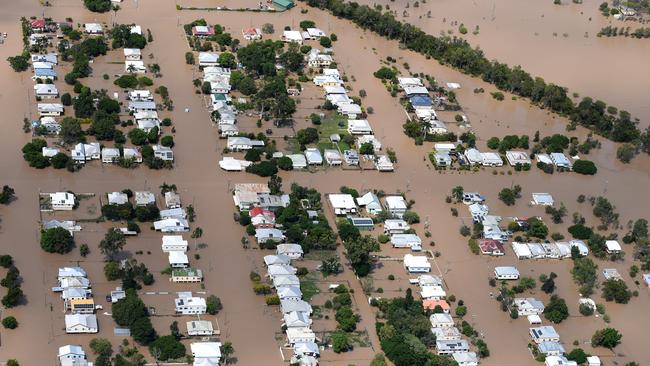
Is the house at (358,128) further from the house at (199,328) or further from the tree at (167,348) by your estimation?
the tree at (167,348)

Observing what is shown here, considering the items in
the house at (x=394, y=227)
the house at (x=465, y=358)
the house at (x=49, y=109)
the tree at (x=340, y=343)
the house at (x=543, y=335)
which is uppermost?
the house at (x=49, y=109)

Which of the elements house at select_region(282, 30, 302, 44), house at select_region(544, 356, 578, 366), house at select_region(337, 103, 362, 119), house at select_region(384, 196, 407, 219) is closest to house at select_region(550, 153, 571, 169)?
house at select_region(384, 196, 407, 219)

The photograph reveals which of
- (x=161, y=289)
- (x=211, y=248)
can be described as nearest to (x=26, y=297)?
(x=161, y=289)

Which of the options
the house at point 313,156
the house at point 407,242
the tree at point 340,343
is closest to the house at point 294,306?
the tree at point 340,343

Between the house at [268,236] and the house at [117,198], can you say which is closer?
the house at [268,236]

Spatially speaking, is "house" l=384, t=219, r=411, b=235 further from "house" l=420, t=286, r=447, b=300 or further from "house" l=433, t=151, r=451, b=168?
"house" l=433, t=151, r=451, b=168

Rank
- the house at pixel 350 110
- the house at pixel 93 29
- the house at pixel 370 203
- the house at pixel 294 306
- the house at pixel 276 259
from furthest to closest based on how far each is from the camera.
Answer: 1. the house at pixel 93 29
2. the house at pixel 350 110
3. the house at pixel 370 203
4. the house at pixel 276 259
5. the house at pixel 294 306

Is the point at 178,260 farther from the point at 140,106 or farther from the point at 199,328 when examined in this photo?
the point at 140,106

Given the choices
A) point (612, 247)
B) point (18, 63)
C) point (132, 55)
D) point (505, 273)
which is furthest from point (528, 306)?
point (18, 63)
